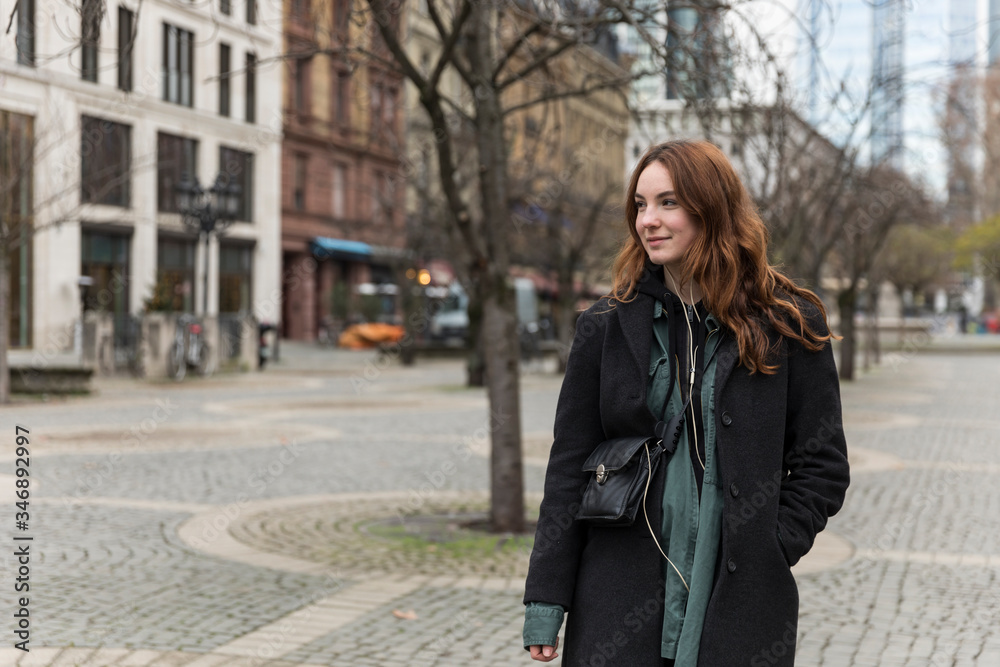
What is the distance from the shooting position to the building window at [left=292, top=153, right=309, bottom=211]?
44.0 meters

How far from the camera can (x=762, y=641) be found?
8.18ft

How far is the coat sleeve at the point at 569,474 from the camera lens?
8.63ft

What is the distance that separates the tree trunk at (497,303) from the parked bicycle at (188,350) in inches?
642

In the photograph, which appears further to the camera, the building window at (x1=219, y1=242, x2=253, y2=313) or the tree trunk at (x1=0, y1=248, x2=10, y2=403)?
the building window at (x1=219, y1=242, x2=253, y2=313)

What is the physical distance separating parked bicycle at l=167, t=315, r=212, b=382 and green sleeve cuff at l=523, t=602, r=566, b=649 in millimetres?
21232

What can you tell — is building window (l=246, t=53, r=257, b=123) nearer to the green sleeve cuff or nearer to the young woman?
the young woman

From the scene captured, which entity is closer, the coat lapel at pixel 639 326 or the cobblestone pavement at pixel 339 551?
the coat lapel at pixel 639 326

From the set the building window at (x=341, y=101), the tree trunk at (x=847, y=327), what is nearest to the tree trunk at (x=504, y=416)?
the tree trunk at (x=847, y=327)

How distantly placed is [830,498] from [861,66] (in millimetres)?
16752

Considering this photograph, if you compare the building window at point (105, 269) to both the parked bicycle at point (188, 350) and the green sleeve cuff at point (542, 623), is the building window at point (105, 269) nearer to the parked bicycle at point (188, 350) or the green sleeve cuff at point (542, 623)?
the parked bicycle at point (188, 350)

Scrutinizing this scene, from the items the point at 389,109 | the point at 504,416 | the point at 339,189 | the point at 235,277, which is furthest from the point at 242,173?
the point at 504,416

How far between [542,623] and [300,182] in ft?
141

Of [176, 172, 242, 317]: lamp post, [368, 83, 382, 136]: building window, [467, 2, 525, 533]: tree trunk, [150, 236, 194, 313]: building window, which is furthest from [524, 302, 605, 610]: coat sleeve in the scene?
[150, 236, 194, 313]: building window

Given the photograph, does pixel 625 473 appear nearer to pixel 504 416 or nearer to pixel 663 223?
pixel 663 223
